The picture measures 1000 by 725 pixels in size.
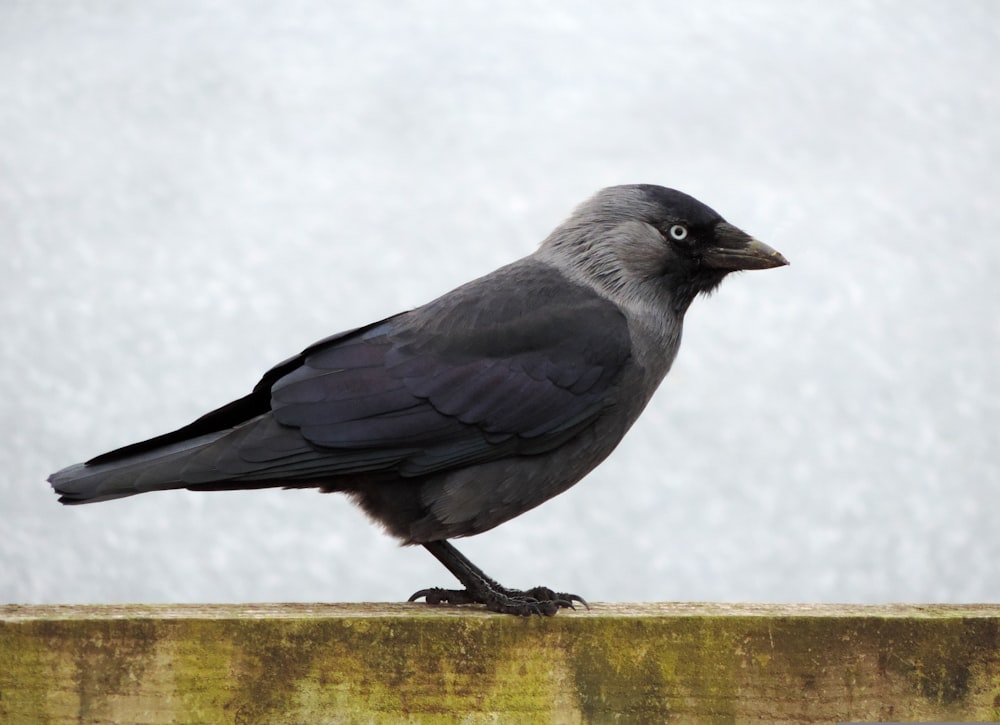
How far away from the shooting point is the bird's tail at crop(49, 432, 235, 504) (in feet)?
9.03

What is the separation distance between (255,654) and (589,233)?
1.67 m

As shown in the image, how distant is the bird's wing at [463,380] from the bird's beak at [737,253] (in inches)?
13.2

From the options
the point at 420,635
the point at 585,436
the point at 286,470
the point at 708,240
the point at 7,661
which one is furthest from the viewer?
the point at 708,240

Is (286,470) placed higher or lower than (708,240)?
lower

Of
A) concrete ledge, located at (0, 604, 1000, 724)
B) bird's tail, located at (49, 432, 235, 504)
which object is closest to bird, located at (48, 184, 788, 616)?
bird's tail, located at (49, 432, 235, 504)

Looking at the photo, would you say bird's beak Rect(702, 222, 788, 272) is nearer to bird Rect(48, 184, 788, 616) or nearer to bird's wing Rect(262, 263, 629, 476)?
bird Rect(48, 184, 788, 616)

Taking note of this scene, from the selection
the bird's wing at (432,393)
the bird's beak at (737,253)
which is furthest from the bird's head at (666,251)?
the bird's wing at (432,393)

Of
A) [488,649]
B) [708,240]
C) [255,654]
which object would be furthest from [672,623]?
[708,240]

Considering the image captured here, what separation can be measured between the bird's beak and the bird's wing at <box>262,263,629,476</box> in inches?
13.2

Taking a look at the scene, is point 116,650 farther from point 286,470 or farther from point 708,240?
point 708,240

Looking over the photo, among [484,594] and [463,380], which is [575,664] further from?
[463,380]

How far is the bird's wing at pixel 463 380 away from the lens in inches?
119

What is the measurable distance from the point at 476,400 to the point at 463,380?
73mm

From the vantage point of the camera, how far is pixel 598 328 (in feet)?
10.6
